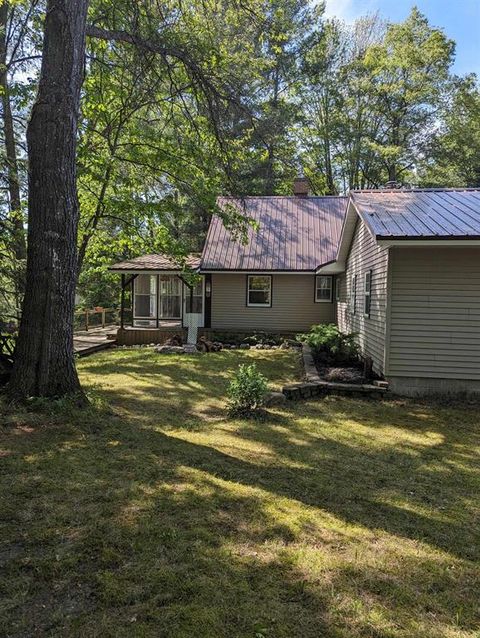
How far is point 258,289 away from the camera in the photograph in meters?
17.0

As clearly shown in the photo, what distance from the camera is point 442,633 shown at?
2.21 meters

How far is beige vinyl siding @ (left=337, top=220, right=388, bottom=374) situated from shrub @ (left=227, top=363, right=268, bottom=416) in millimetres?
2803

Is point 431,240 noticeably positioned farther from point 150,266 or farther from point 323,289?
point 150,266

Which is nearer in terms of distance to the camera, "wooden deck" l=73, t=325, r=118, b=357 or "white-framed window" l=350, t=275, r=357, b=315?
"white-framed window" l=350, t=275, r=357, b=315

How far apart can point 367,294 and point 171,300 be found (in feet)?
34.8

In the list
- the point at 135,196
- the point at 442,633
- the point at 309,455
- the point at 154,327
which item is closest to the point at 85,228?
the point at 135,196

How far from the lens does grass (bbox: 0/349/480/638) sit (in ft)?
7.52

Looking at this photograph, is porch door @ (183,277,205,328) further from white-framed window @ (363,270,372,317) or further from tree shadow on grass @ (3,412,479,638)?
tree shadow on grass @ (3,412,479,638)

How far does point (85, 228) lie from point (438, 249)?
388 inches

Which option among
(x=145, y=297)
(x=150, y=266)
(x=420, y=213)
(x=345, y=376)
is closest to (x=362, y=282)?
(x=420, y=213)

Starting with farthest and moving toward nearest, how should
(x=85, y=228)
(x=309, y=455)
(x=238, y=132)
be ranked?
(x=238, y=132)
(x=85, y=228)
(x=309, y=455)

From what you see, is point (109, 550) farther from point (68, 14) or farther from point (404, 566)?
point (68, 14)

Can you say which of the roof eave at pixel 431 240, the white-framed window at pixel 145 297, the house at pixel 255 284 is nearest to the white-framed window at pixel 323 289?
the house at pixel 255 284

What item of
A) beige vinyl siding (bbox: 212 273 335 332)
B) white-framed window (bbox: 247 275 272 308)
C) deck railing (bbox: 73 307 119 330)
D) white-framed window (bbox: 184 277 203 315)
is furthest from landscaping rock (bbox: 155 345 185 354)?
deck railing (bbox: 73 307 119 330)
